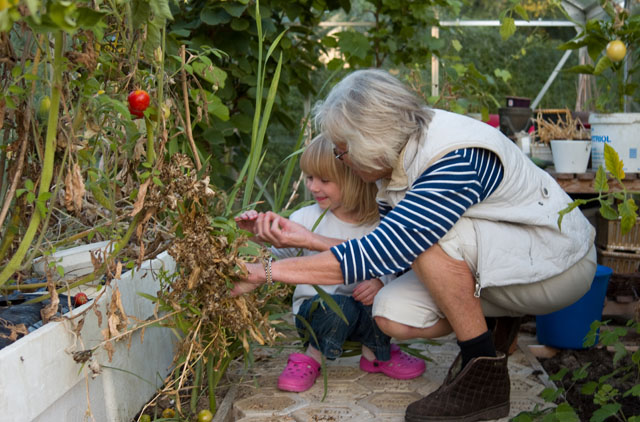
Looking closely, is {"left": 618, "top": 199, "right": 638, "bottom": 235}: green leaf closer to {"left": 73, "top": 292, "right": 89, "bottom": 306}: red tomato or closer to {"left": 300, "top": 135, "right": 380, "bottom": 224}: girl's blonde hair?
{"left": 300, "top": 135, "right": 380, "bottom": 224}: girl's blonde hair

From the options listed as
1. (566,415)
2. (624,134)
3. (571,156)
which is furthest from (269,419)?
(624,134)

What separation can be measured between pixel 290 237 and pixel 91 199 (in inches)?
23.3

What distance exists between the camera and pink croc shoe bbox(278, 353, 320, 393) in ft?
6.98

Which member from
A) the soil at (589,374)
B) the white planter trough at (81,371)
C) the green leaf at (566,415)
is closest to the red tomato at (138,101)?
the white planter trough at (81,371)

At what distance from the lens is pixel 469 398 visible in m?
1.91

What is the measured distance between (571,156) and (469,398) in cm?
121

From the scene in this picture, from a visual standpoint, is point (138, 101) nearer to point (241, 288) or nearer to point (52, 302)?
point (52, 302)

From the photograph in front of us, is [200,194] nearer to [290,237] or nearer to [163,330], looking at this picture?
[290,237]

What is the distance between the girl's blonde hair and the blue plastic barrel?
0.78 meters

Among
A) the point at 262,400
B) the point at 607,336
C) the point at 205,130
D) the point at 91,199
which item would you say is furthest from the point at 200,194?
the point at 205,130

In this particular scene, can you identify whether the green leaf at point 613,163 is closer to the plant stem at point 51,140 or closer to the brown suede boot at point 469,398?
the brown suede boot at point 469,398

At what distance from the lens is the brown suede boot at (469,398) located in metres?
1.90

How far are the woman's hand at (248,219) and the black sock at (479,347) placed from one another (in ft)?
2.22

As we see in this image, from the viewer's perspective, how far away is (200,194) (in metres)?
1.53
